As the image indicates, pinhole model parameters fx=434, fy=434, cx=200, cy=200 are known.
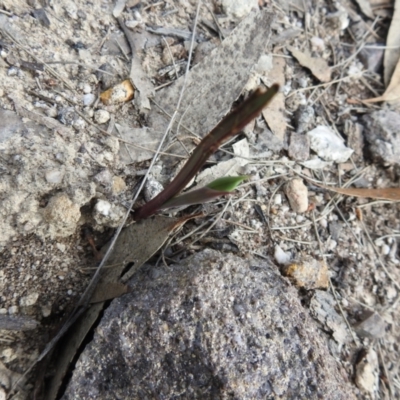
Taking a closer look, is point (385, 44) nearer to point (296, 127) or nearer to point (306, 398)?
point (296, 127)

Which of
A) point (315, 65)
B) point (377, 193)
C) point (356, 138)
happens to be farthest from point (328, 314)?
point (315, 65)

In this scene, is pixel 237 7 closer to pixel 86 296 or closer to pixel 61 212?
pixel 61 212

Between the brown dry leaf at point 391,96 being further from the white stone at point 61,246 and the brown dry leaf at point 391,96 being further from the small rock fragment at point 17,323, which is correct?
the small rock fragment at point 17,323

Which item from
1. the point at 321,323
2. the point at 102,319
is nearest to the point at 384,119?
the point at 321,323

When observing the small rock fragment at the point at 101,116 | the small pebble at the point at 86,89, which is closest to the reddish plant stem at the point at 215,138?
the small rock fragment at the point at 101,116

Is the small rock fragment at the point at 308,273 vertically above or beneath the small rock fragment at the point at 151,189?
beneath

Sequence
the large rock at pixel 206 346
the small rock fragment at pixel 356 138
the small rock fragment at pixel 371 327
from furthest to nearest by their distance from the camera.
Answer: the small rock fragment at pixel 356 138, the small rock fragment at pixel 371 327, the large rock at pixel 206 346

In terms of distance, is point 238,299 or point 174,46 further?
point 174,46
